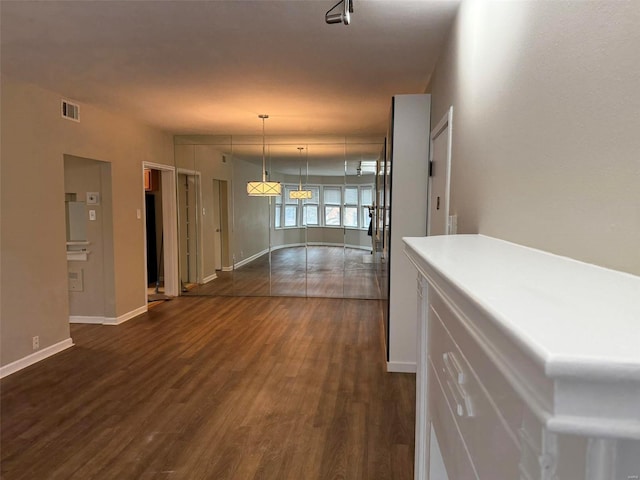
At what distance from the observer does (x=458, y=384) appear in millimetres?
899

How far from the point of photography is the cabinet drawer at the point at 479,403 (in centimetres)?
57

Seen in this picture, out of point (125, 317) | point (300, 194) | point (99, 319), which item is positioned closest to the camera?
point (99, 319)

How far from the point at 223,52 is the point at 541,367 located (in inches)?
131

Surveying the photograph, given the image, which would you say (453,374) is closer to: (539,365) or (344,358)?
(539,365)

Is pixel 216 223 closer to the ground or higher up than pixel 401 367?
higher up

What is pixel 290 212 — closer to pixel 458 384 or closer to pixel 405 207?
pixel 405 207

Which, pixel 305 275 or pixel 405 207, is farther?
pixel 305 275

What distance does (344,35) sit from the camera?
2.83m

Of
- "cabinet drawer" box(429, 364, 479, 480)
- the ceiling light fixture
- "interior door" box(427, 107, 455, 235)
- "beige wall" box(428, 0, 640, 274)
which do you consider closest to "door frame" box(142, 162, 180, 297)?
"interior door" box(427, 107, 455, 235)

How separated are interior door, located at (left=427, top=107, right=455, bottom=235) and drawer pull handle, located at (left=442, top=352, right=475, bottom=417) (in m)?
1.64

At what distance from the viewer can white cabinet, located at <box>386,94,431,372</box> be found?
3.60m

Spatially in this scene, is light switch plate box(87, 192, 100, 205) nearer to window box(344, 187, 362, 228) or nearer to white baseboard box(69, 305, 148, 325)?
white baseboard box(69, 305, 148, 325)

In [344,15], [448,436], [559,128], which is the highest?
[344,15]

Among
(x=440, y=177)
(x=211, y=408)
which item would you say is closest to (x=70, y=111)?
(x=211, y=408)
